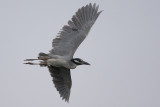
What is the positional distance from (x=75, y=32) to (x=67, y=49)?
3.47 feet

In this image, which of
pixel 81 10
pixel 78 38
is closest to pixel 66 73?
pixel 78 38

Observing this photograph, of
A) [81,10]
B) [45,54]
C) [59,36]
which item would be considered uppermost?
[81,10]

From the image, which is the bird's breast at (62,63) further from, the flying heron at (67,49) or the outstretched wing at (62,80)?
the outstretched wing at (62,80)

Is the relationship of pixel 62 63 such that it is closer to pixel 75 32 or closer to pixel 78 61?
pixel 78 61

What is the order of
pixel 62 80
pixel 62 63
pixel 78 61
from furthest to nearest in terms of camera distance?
pixel 62 80 → pixel 78 61 → pixel 62 63

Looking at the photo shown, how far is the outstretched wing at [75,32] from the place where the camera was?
1355cm

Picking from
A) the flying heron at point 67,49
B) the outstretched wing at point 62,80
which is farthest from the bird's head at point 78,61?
the outstretched wing at point 62,80

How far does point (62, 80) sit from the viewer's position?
1410 centimetres

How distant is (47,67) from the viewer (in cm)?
1365

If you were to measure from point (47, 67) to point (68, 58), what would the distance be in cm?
104

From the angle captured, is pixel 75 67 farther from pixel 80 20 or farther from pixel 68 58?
pixel 80 20

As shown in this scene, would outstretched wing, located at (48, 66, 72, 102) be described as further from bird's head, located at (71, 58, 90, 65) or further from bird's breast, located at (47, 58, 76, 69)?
bird's head, located at (71, 58, 90, 65)

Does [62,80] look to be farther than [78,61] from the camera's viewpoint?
Yes

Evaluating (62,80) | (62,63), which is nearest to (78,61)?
(62,63)
